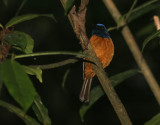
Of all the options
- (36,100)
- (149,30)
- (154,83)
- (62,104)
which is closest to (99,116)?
(62,104)

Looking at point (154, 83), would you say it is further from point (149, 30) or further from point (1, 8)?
point (1, 8)

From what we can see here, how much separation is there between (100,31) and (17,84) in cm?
352

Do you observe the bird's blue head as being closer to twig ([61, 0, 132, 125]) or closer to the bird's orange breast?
the bird's orange breast

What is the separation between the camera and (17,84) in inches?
55.0

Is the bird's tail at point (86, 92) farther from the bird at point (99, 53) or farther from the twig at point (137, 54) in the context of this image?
the twig at point (137, 54)

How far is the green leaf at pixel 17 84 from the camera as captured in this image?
1.34 meters

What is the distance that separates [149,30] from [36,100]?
2024 mm

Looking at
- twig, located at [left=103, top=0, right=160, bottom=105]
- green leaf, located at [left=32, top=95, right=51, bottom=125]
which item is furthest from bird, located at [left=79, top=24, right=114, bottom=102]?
green leaf, located at [left=32, top=95, right=51, bottom=125]

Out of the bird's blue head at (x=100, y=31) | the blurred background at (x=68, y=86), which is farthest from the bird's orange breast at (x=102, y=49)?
the blurred background at (x=68, y=86)

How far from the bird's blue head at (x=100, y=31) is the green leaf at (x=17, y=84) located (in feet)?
10.6

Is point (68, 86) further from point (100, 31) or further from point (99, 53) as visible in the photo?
point (99, 53)

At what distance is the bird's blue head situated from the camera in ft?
15.5

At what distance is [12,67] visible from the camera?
4.83ft

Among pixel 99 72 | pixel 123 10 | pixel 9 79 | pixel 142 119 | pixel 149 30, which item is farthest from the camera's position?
pixel 142 119
